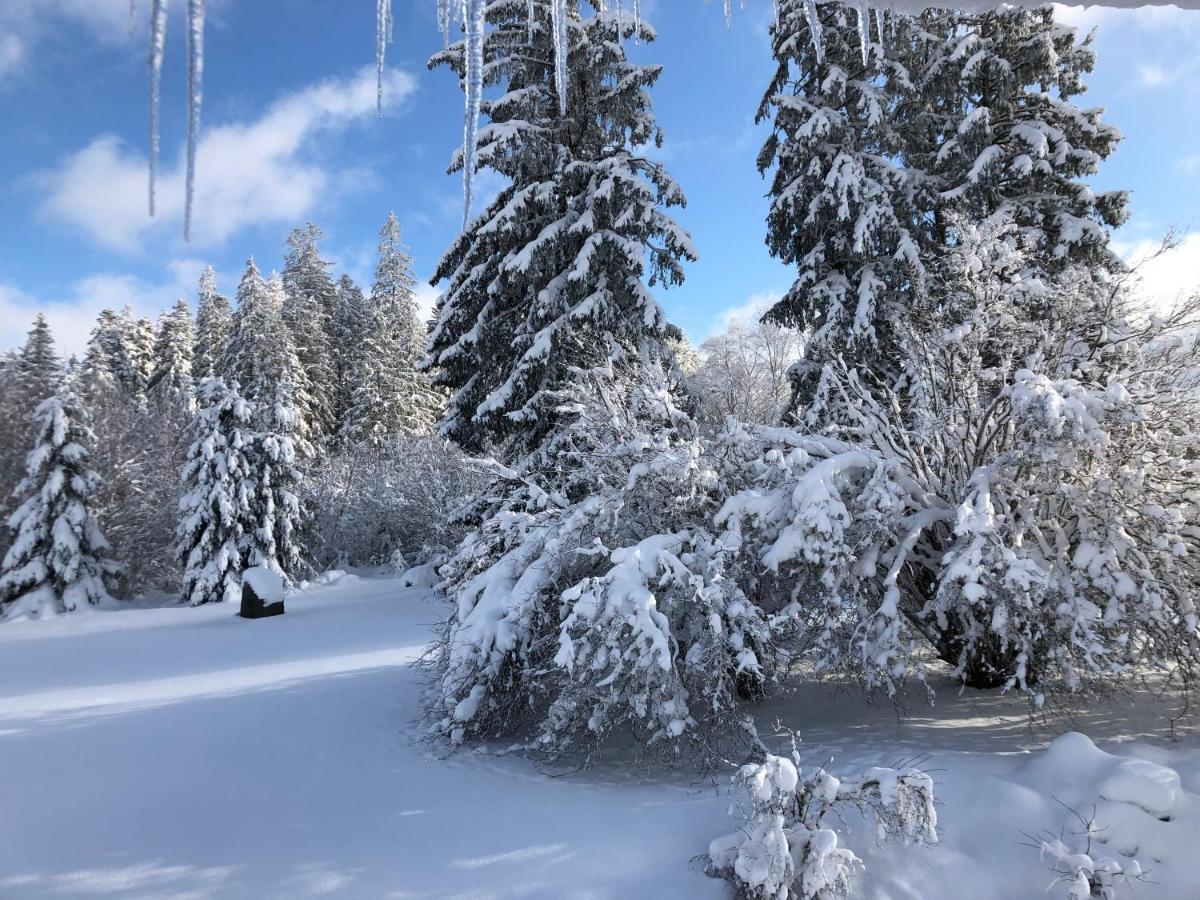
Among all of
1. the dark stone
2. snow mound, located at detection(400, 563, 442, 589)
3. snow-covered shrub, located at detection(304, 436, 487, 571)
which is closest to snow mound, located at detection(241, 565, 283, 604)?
the dark stone

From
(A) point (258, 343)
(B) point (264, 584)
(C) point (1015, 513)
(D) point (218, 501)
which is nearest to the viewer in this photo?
(C) point (1015, 513)

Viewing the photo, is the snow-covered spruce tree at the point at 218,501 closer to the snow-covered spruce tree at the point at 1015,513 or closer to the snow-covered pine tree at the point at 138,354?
the snow-covered spruce tree at the point at 1015,513

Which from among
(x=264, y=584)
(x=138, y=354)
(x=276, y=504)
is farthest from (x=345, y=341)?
(x=264, y=584)

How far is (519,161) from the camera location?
11922 mm

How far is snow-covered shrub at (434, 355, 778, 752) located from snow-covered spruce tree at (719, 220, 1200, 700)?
51 centimetres

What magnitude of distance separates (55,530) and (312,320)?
20498 millimetres

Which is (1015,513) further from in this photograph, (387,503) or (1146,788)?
(387,503)

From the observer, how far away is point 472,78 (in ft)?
6.05

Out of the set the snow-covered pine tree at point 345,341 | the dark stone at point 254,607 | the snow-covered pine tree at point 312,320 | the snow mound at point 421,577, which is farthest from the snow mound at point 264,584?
the snow-covered pine tree at point 345,341

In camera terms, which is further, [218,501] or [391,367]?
[391,367]

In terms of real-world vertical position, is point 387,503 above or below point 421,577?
above

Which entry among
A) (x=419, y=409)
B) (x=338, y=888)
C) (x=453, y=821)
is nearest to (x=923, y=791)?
(x=453, y=821)

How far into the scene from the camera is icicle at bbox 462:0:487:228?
1.64m

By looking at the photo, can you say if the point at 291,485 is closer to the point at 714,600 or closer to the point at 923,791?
the point at 714,600
